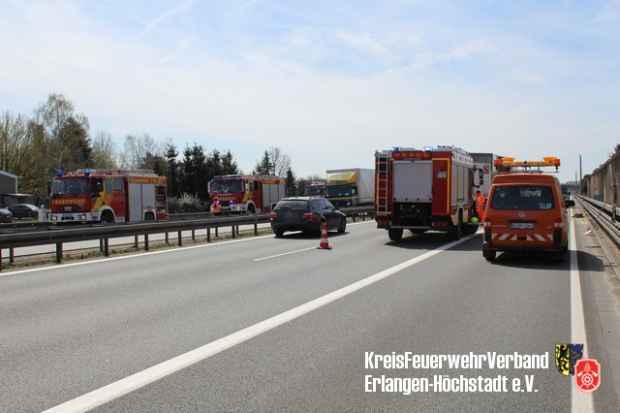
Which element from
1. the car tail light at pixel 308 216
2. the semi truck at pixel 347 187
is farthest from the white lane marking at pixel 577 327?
the semi truck at pixel 347 187

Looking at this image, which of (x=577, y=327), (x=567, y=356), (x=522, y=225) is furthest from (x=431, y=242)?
(x=567, y=356)

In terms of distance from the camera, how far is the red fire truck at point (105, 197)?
2802 centimetres

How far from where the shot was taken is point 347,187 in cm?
4316

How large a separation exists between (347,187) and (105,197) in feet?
Result: 60.8

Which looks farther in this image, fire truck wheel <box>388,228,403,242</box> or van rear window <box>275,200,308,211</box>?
van rear window <box>275,200,308,211</box>

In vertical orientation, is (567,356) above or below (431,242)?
above

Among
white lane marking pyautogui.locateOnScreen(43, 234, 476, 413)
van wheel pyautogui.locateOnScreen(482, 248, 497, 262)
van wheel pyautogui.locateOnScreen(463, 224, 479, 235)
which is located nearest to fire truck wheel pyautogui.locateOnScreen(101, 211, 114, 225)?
van wheel pyautogui.locateOnScreen(463, 224, 479, 235)

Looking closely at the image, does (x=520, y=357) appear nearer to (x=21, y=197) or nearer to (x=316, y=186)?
(x=316, y=186)

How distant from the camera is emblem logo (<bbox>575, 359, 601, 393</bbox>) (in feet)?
17.6

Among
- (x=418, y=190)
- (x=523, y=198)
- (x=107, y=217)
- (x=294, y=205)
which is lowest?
(x=107, y=217)

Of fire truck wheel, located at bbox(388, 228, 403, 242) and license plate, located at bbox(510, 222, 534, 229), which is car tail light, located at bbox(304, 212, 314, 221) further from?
license plate, located at bbox(510, 222, 534, 229)

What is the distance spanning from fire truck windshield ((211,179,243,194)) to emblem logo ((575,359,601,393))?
1341 inches

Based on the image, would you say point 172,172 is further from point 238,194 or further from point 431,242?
point 431,242

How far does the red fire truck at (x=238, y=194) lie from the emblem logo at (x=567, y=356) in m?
33.3
